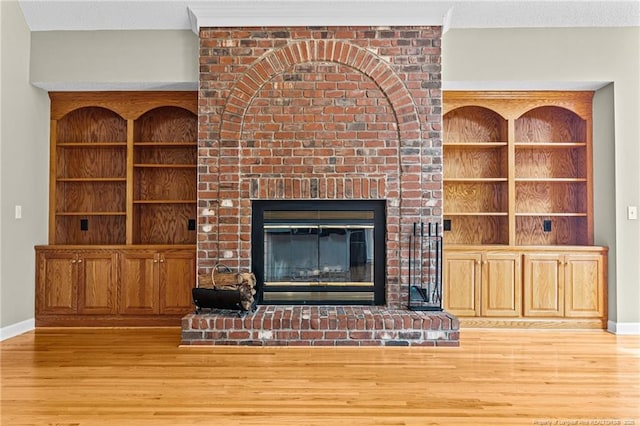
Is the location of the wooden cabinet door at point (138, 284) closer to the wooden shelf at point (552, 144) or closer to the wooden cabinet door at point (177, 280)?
the wooden cabinet door at point (177, 280)

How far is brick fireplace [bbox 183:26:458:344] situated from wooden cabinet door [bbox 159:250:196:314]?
20.7 inches

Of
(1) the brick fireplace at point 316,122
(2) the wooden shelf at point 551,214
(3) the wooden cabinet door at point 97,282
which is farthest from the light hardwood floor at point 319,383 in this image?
(2) the wooden shelf at point 551,214

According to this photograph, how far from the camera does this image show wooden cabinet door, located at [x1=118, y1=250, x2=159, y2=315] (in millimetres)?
4750

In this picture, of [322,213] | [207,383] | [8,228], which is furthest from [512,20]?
[8,228]

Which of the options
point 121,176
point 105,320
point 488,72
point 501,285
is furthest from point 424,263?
point 121,176

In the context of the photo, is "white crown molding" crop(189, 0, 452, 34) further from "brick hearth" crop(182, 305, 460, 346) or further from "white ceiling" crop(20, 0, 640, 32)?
"brick hearth" crop(182, 305, 460, 346)

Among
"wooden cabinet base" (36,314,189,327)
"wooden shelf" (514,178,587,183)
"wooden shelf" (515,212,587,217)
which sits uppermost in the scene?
"wooden shelf" (514,178,587,183)

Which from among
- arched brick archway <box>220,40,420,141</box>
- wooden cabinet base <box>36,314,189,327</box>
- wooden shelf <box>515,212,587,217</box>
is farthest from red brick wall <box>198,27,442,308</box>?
wooden shelf <box>515,212,587,217</box>

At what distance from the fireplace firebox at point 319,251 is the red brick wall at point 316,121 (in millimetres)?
130

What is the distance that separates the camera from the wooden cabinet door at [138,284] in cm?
475

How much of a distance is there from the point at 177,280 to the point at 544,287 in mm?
3502

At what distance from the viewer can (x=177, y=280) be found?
15.6 ft

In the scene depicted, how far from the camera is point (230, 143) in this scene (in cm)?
442

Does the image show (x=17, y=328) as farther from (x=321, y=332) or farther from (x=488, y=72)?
(x=488, y=72)
